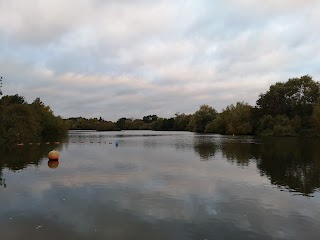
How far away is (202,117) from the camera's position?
140 metres

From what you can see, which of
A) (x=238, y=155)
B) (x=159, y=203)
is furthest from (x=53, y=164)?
(x=238, y=155)

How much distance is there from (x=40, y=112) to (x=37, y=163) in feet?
184

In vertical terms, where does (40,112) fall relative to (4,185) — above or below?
above

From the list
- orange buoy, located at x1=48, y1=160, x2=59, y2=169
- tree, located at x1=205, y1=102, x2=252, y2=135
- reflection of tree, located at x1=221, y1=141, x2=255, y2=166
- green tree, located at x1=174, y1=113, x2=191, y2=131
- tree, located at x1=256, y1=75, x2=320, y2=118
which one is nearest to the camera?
orange buoy, located at x1=48, y1=160, x2=59, y2=169

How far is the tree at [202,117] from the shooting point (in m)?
140

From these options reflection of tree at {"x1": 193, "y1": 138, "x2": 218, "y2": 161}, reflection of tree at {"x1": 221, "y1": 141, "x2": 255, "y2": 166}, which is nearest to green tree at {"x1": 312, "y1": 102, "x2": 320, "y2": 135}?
reflection of tree at {"x1": 193, "y1": 138, "x2": 218, "y2": 161}

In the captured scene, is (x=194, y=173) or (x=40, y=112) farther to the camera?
(x=40, y=112)

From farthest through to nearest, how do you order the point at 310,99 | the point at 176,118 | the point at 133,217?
1. the point at 176,118
2. the point at 310,99
3. the point at 133,217

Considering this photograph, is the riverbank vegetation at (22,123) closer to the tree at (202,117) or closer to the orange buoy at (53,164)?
the orange buoy at (53,164)

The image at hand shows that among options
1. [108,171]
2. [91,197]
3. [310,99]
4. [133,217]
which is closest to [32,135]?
[108,171]

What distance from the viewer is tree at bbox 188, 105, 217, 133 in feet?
458

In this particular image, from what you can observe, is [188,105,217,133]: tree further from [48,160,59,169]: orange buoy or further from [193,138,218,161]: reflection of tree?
[48,160,59,169]: orange buoy

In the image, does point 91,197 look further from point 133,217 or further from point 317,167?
point 317,167

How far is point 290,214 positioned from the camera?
1412 cm
